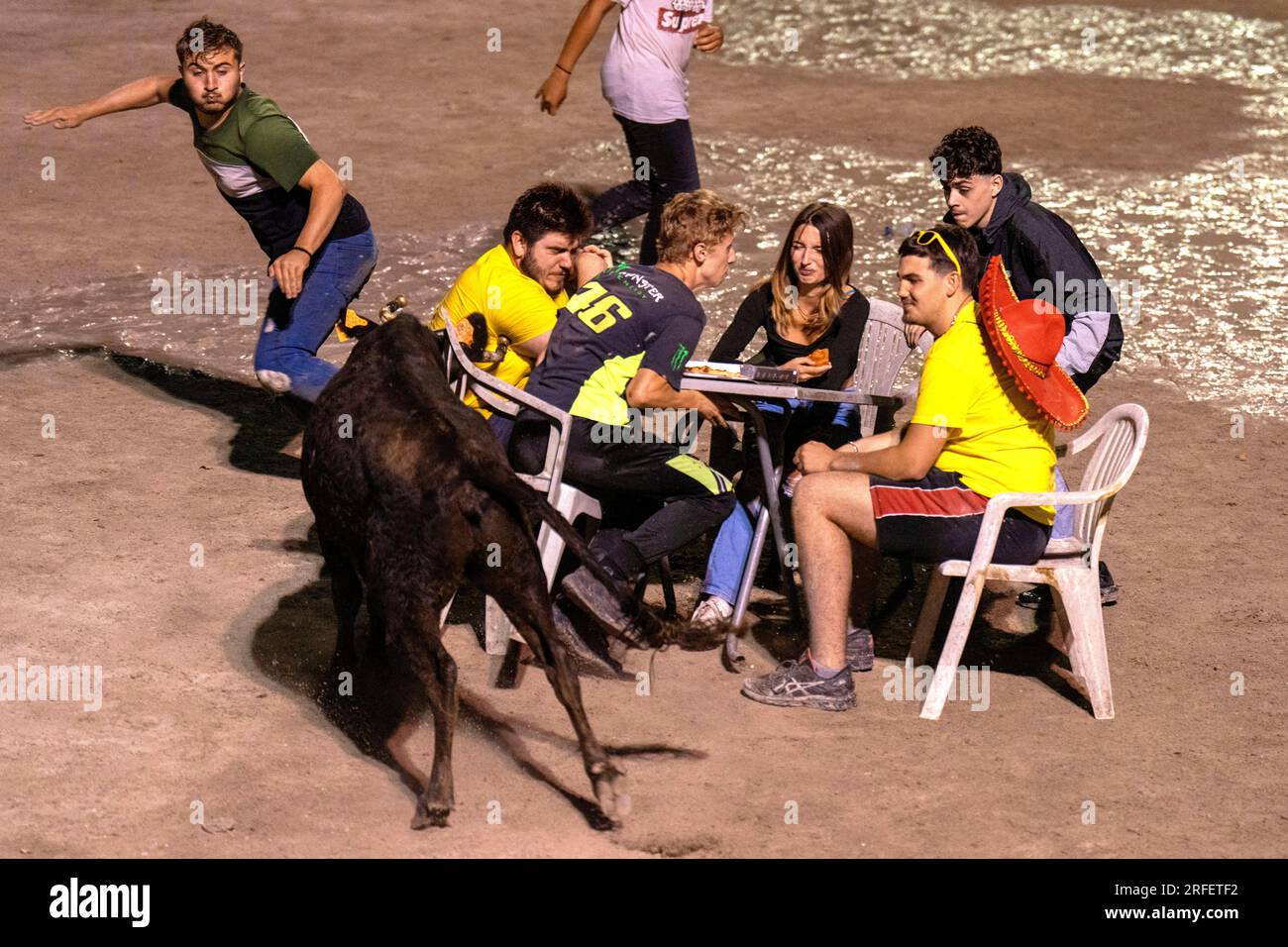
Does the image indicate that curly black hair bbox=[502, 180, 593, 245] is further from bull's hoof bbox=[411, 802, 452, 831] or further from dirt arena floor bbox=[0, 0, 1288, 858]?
bull's hoof bbox=[411, 802, 452, 831]

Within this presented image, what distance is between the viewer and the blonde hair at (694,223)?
18.9 feet

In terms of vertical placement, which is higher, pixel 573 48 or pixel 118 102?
pixel 573 48

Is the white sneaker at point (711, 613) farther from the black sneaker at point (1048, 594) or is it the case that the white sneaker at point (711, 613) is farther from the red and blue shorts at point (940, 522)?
the black sneaker at point (1048, 594)

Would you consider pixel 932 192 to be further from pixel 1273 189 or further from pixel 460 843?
pixel 460 843

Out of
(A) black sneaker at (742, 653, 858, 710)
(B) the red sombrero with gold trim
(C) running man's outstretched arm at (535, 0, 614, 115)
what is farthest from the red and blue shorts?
(C) running man's outstretched arm at (535, 0, 614, 115)

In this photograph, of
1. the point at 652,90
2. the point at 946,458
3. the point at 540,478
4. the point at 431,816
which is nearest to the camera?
the point at 431,816

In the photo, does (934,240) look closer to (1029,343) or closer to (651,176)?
(1029,343)

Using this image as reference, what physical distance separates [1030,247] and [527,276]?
6.36ft

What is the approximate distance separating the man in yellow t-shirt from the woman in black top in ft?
2.25

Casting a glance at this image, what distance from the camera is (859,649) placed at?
586 centimetres

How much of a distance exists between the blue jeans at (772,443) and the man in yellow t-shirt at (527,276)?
909 mm

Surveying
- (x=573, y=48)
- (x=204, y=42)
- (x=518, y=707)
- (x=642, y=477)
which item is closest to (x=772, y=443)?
(x=642, y=477)

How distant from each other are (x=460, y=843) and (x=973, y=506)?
→ 79.7 inches

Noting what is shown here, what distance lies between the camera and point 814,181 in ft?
36.7
